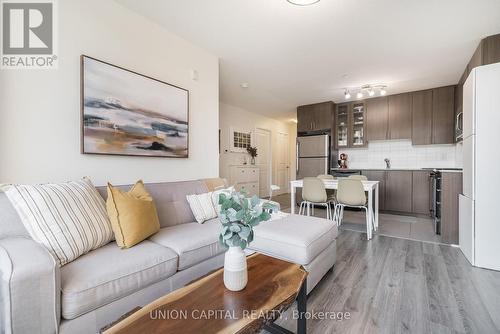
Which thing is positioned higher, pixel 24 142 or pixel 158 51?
pixel 158 51

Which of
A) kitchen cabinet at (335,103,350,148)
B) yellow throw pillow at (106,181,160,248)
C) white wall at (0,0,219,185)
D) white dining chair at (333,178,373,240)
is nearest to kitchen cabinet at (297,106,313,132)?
kitchen cabinet at (335,103,350,148)

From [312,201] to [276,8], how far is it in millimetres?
2482

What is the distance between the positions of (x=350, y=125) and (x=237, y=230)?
5054mm

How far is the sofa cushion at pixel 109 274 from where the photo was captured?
3.47 feet

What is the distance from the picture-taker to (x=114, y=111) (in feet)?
6.55

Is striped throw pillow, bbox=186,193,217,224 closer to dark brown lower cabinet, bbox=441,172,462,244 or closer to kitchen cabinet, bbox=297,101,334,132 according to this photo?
dark brown lower cabinet, bbox=441,172,462,244

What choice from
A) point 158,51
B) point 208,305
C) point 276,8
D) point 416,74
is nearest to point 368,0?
point 276,8

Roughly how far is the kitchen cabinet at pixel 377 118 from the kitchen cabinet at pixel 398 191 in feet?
2.80

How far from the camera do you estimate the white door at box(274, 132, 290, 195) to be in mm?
7363

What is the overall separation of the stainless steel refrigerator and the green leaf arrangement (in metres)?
4.48

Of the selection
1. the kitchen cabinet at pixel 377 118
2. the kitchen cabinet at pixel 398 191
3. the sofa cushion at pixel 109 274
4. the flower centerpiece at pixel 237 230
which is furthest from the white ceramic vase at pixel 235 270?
the kitchen cabinet at pixel 377 118

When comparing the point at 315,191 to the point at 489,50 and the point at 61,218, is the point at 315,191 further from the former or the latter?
the point at 61,218

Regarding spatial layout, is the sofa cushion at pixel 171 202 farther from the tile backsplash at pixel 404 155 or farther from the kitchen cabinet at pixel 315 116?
the tile backsplash at pixel 404 155

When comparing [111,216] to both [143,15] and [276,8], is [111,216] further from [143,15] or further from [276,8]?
[276,8]
